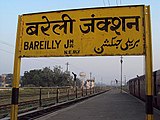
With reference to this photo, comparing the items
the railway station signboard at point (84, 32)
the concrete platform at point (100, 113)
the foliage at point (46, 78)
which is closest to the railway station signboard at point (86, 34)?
the railway station signboard at point (84, 32)

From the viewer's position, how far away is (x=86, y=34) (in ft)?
20.0

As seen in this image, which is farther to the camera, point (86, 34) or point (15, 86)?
point (15, 86)

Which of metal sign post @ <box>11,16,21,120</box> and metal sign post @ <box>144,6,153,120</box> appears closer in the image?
metal sign post @ <box>144,6,153,120</box>

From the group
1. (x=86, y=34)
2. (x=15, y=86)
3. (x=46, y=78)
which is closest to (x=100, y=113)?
(x=15, y=86)

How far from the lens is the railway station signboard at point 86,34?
5.67m

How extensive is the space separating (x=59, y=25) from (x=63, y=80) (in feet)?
300

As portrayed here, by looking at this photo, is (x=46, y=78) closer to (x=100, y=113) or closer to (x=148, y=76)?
(x=100, y=113)

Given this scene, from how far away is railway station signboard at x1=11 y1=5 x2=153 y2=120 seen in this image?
5672 mm

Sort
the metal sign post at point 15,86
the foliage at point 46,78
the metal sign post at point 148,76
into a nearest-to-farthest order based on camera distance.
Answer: the metal sign post at point 148,76 → the metal sign post at point 15,86 → the foliage at point 46,78

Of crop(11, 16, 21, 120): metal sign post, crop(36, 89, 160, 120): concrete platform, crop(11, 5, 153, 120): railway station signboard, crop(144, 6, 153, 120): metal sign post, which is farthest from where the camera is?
crop(36, 89, 160, 120): concrete platform

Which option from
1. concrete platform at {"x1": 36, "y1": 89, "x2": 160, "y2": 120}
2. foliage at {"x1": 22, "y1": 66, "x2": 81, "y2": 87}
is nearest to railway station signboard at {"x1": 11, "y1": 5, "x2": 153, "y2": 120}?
concrete platform at {"x1": 36, "y1": 89, "x2": 160, "y2": 120}

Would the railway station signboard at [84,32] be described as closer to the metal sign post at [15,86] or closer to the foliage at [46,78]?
the metal sign post at [15,86]

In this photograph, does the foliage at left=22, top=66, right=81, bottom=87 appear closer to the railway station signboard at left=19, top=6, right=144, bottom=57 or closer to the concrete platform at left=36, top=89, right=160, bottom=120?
the concrete platform at left=36, top=89, right=160, bottom=120

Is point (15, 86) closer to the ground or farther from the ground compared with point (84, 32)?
closer to the ground
